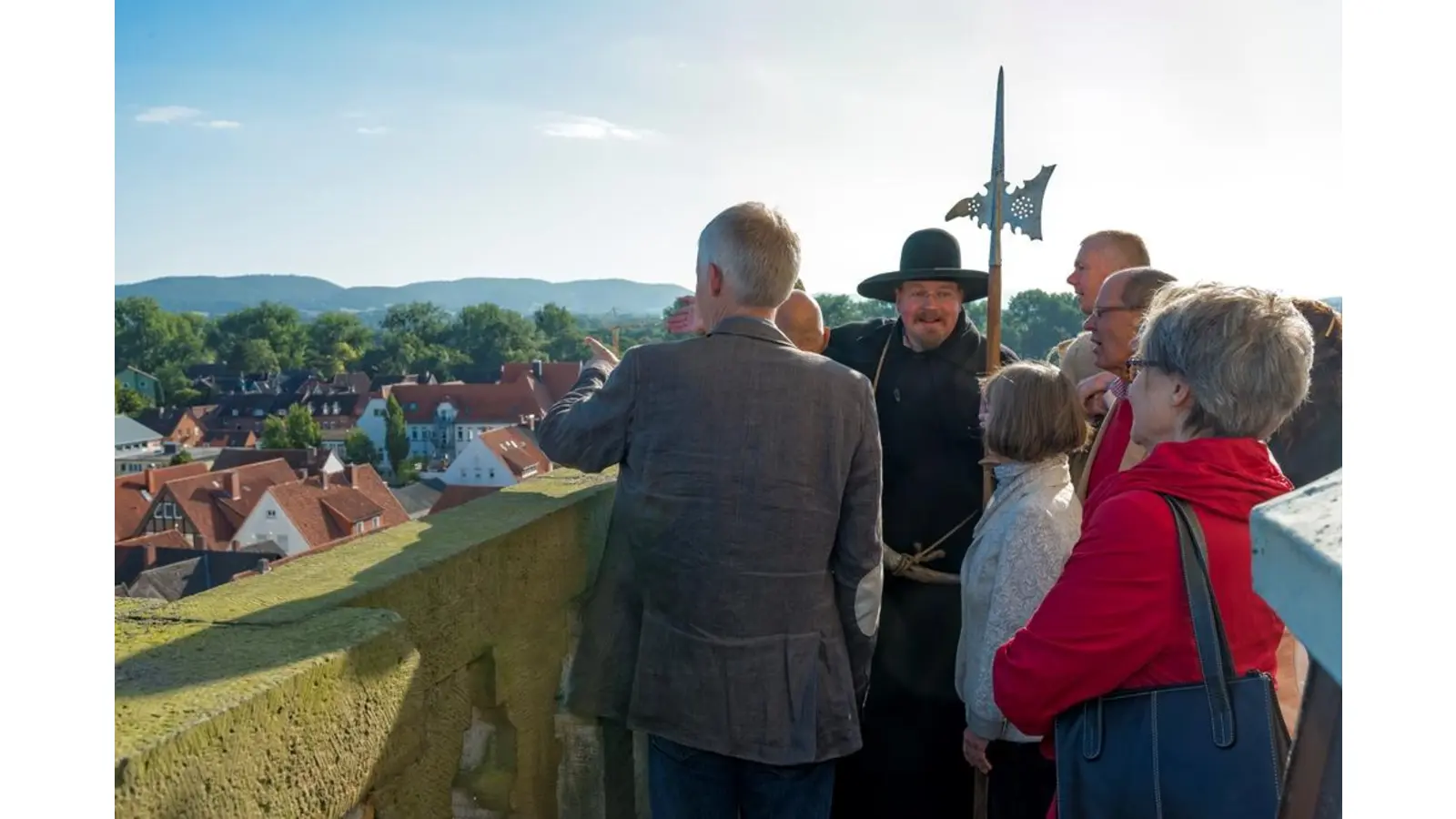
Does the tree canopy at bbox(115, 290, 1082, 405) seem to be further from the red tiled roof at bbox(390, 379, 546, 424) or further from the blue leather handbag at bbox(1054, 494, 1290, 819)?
the blue leather handbag at bbox(1054, 494, 1290, 819)

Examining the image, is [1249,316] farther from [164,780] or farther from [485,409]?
[485,409]

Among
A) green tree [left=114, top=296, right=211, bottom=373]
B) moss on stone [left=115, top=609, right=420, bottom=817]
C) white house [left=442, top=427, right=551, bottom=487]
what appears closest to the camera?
moss on stone [left=115, top=609, right=420, bottom=817]

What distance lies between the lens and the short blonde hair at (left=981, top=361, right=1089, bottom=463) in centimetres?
238

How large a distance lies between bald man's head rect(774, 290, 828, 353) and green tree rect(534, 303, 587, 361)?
98141 mm

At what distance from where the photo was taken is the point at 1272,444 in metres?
2.37

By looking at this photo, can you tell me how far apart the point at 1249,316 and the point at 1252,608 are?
1.38ft

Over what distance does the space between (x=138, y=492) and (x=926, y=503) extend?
51501 millimetres

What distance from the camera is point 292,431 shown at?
75.6 m

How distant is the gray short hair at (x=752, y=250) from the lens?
80.7 inches

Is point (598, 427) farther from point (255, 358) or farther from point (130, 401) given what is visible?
point (255, 358)

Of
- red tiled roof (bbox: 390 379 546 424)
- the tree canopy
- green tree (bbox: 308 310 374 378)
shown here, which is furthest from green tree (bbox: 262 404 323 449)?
green tree (bbox: 308 310 374 378)

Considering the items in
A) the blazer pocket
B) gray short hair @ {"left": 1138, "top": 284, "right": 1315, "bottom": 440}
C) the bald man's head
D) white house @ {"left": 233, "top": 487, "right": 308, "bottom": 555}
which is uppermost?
the bald man's head

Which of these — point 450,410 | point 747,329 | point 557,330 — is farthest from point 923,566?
point 557,330

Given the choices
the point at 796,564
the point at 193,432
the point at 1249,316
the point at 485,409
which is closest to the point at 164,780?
the point at 796,564
